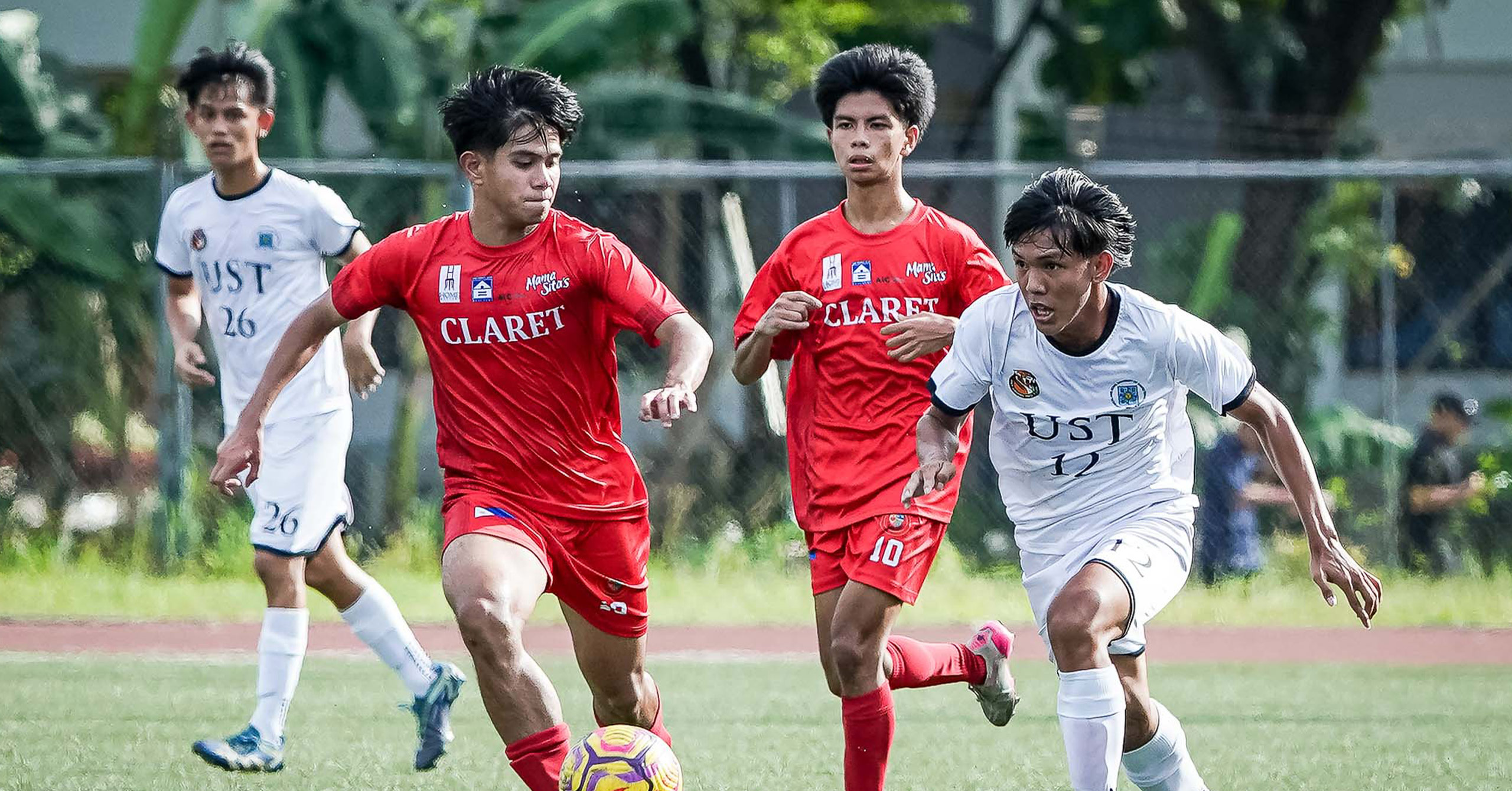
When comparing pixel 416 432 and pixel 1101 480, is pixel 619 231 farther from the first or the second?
pixel 1101 480

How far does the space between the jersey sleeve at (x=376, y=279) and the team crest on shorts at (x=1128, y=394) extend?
6.26 feet

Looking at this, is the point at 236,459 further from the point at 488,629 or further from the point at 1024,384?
the point at 1024,384

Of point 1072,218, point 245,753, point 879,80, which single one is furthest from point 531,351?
point 245,753

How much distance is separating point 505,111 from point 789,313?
96 cm

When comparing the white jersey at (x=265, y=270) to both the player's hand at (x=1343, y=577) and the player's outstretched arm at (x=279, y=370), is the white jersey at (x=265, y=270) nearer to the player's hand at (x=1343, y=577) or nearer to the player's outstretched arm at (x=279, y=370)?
the player's outstretched arm at (x=279, y=370)

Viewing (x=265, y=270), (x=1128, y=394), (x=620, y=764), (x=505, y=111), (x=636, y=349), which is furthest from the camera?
(x=636, y=349)

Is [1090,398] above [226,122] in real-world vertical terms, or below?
below

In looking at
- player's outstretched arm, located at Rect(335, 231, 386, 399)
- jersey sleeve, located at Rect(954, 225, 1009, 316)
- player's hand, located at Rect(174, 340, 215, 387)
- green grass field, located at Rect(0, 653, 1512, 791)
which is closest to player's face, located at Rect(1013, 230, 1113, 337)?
jersey sleeve, located at Rect(954, 225, 1009, 316)

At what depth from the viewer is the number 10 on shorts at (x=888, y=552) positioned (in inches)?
195

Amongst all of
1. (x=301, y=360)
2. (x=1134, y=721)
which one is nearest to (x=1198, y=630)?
(x=1134, y=721)

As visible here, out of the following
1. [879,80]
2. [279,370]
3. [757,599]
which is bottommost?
[757,599]

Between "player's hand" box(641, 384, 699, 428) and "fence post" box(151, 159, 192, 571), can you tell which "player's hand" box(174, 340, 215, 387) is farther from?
"fence post" box(151, 159, 192, 571)

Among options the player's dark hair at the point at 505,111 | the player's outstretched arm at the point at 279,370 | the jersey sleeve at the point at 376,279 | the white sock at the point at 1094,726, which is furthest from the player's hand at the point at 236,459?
the white sock at the point at 1094,726

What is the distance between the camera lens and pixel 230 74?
6297 millimetres
